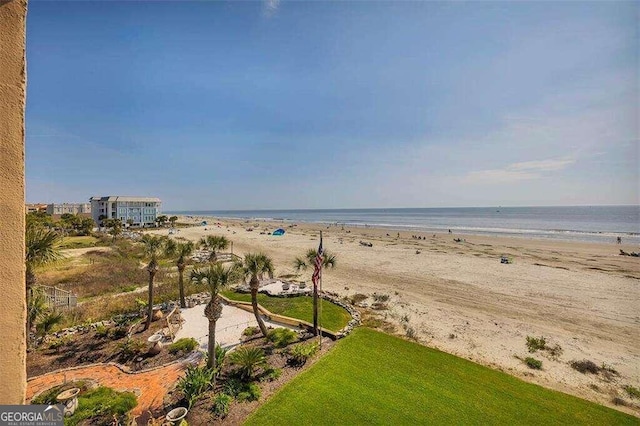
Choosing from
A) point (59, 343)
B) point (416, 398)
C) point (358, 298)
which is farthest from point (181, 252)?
point (416, 398)

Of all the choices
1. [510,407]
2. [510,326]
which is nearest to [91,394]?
[510,407]

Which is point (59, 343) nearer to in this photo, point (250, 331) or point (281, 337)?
point (250, 331)

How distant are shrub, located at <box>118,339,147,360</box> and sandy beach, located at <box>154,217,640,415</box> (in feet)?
46.3

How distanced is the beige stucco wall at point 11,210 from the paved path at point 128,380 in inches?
409

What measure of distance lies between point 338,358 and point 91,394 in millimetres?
9690

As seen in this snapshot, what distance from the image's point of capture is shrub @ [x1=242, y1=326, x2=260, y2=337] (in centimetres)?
1636

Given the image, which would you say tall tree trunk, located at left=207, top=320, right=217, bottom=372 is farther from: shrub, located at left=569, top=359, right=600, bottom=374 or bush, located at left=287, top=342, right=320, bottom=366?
shrub, located at left=569, top=359, right=600, bottom=374

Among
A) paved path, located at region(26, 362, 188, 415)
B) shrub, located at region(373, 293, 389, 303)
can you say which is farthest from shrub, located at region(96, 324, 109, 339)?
shrub, located at region(373, 293, 389, 303)

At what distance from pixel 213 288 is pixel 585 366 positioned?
1869 centimetres

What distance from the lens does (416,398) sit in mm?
10805

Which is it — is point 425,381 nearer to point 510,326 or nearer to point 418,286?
point 510,326

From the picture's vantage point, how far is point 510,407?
10.7 metres

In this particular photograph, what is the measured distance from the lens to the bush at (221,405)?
998cm

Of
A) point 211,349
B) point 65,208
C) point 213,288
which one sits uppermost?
point 65,208
